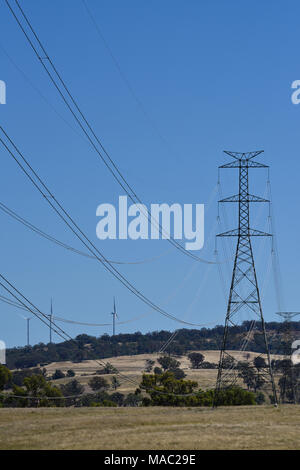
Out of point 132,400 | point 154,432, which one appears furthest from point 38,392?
point 154,432

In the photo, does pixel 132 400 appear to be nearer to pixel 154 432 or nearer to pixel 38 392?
→ pixel 38 392

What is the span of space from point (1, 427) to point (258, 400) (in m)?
145

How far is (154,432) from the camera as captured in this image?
53906 millimetres

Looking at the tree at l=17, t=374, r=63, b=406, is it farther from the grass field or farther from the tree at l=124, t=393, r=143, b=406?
the grass field

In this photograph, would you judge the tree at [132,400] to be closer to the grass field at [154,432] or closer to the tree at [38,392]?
the tree at [38,392]

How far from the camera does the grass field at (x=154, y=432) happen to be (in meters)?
46.8

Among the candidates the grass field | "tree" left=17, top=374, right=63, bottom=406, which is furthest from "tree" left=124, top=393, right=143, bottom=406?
the grass field

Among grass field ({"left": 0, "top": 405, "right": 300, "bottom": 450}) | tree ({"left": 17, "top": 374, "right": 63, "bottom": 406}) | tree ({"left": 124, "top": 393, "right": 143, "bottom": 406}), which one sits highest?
grass field ({"left": 0, "top": 405, "right": 300, "bottom": 450})

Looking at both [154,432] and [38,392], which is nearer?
[154,432]

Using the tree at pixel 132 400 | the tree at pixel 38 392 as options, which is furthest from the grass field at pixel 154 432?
the tree at pixel 132 400

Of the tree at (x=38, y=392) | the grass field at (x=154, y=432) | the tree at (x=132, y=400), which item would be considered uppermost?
the grass field at (x=154, y=432)

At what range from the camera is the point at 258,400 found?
641 feet

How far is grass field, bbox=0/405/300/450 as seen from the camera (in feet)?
153

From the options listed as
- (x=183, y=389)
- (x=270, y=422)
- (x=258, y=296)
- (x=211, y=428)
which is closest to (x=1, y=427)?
(x=211, y=428)
